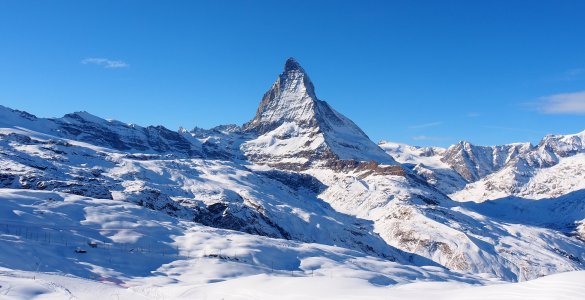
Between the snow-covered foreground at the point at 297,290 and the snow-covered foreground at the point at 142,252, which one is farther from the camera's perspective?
the snow-covered foreground at the point at 142,252

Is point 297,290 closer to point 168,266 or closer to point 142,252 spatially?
point 168,266

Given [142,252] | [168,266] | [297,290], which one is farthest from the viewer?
[142,252]

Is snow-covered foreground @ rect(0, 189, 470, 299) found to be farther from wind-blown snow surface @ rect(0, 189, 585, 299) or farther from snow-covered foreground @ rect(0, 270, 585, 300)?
snow-covered foreground @ rect(0, 270, 585, 300)

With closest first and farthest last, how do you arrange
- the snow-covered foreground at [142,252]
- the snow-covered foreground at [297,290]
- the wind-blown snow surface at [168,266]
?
the snow-covered foreground at [297,290]
the wind-blown snow surface at [168,266]
the snow-covered foreground at [142,252]

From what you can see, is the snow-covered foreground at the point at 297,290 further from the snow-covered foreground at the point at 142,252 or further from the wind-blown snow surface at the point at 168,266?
the snow-covered foreground at the point at 142,252

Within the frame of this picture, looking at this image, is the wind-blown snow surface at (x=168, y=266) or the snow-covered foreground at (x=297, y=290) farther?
the wind-blown snow surface at (x=168, y=266)

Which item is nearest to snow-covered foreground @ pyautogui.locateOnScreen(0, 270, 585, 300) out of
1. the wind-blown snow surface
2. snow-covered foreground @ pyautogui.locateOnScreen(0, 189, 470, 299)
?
the wind-blown snow surface

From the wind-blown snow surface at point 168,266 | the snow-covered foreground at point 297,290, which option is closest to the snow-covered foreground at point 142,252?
the wind-blown snow surface at point 168,266

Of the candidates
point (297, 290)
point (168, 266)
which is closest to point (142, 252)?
point (168, 266)

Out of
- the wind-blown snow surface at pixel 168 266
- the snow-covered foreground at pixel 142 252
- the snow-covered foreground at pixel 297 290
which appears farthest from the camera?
the snow-covered foreground at pixel 142 252
